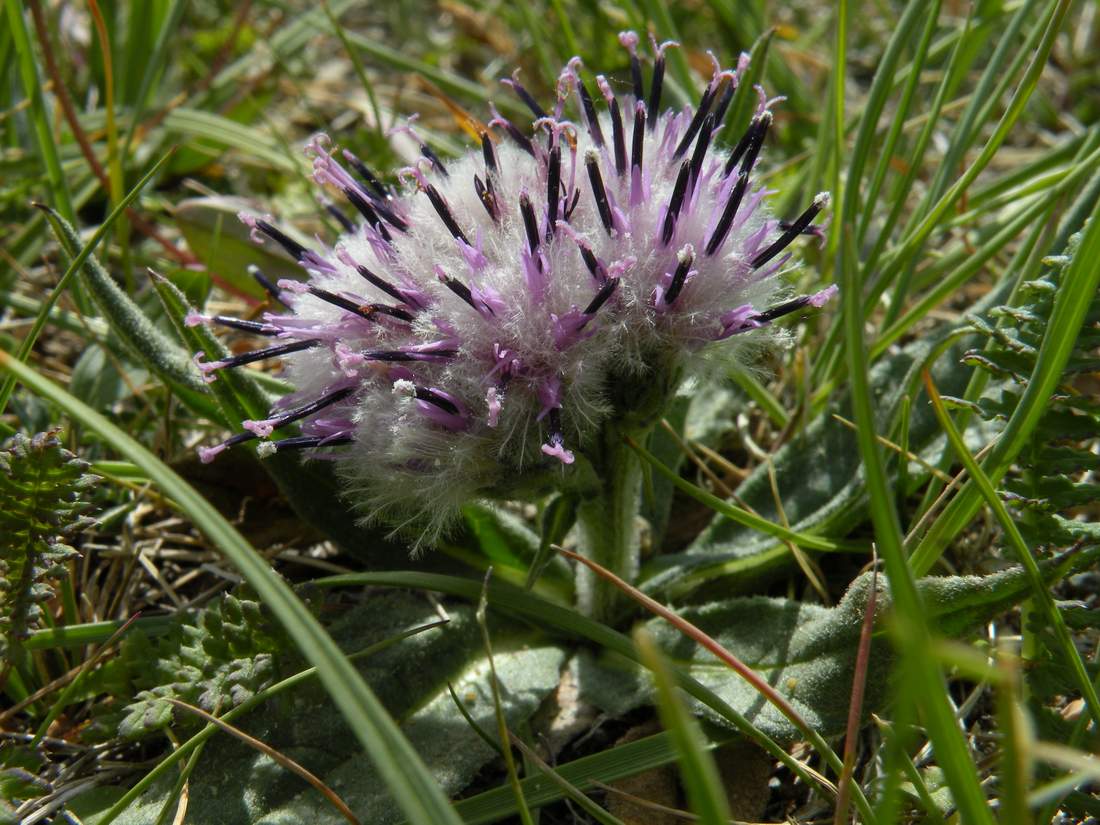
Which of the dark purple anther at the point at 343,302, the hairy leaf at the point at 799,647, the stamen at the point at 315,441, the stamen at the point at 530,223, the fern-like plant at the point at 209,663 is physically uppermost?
the stamen at the point at 530,223

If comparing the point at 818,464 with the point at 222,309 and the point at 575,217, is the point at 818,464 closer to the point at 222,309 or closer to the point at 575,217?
the point at 575,217

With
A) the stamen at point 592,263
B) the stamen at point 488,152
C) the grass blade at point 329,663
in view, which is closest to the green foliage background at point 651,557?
the grass blade at point 329,663

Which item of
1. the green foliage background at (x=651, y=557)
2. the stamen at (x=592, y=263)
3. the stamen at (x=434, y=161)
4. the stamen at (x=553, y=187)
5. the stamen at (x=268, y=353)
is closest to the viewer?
the green foliage background at (x=651, y=557)

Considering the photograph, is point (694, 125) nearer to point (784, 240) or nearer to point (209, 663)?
point (784, 240)

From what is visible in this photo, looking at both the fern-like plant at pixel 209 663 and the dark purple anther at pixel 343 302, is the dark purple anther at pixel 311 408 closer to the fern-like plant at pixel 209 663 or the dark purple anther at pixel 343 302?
the dark purple anther at pixel 343 302

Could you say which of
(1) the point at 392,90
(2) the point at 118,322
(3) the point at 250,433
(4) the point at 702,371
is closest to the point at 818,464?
(4) the point at 702,371
